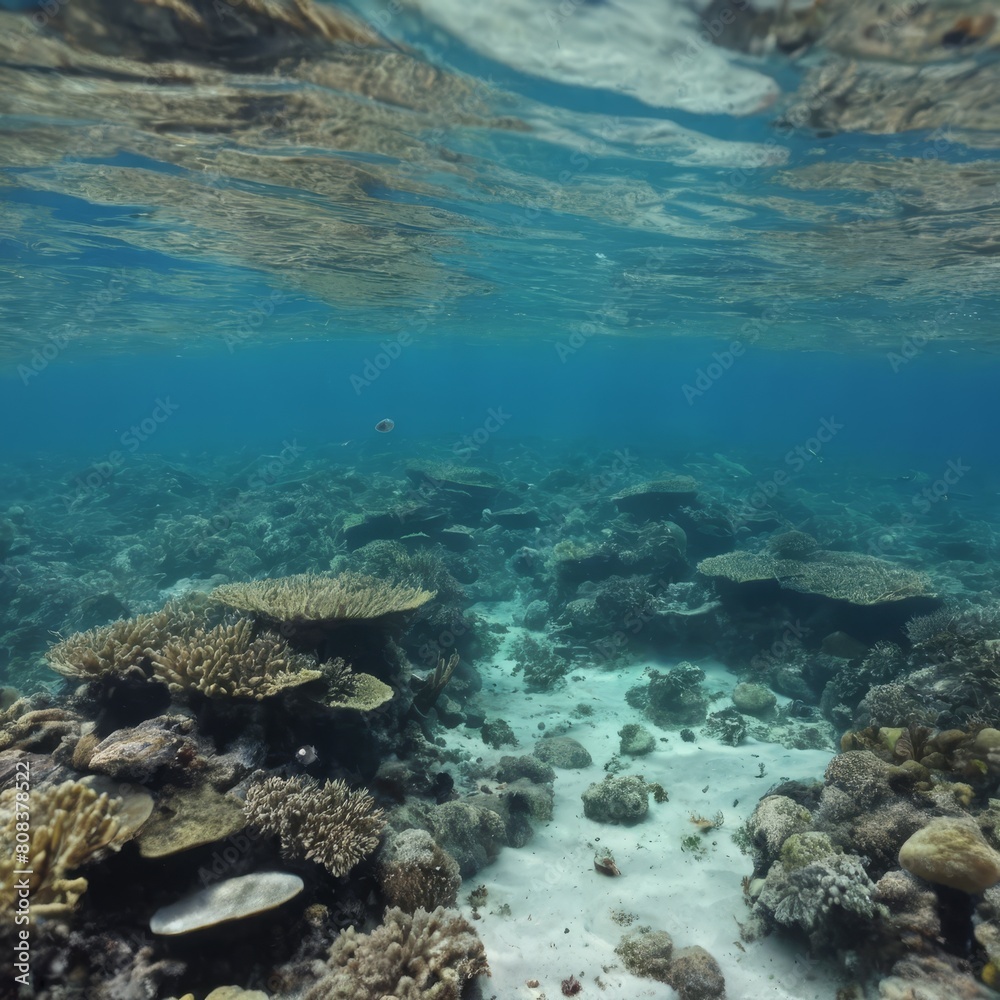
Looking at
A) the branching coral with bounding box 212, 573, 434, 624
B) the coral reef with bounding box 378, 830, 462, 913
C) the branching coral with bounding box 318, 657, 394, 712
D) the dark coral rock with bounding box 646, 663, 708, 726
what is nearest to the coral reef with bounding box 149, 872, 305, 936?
the coral reef with bounding box 378, 830, 462, 913

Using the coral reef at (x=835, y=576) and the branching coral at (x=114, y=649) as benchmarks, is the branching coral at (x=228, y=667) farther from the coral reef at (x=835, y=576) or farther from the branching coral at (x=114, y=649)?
the coral reef at (x=835, y=576)

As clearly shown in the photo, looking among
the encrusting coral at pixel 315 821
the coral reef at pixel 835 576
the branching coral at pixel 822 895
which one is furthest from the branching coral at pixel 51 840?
the coral reef at pixel 835 576

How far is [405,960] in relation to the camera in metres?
4.38

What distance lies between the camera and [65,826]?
403 cm

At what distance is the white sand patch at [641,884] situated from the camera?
5.23 m

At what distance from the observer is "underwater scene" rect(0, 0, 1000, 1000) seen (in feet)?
15.6

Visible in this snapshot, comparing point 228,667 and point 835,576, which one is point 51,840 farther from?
point 835,576

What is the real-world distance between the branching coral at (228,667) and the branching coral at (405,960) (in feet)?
8.07

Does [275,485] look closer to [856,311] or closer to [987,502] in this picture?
[856,311]

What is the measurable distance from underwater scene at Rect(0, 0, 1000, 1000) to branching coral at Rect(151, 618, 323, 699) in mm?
52

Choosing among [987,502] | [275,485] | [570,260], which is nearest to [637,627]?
[570,260]

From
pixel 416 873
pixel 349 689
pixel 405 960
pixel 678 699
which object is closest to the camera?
pixel 405 960

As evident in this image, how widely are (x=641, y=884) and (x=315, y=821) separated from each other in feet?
13.0

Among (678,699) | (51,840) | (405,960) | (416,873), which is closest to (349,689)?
(416,873)
